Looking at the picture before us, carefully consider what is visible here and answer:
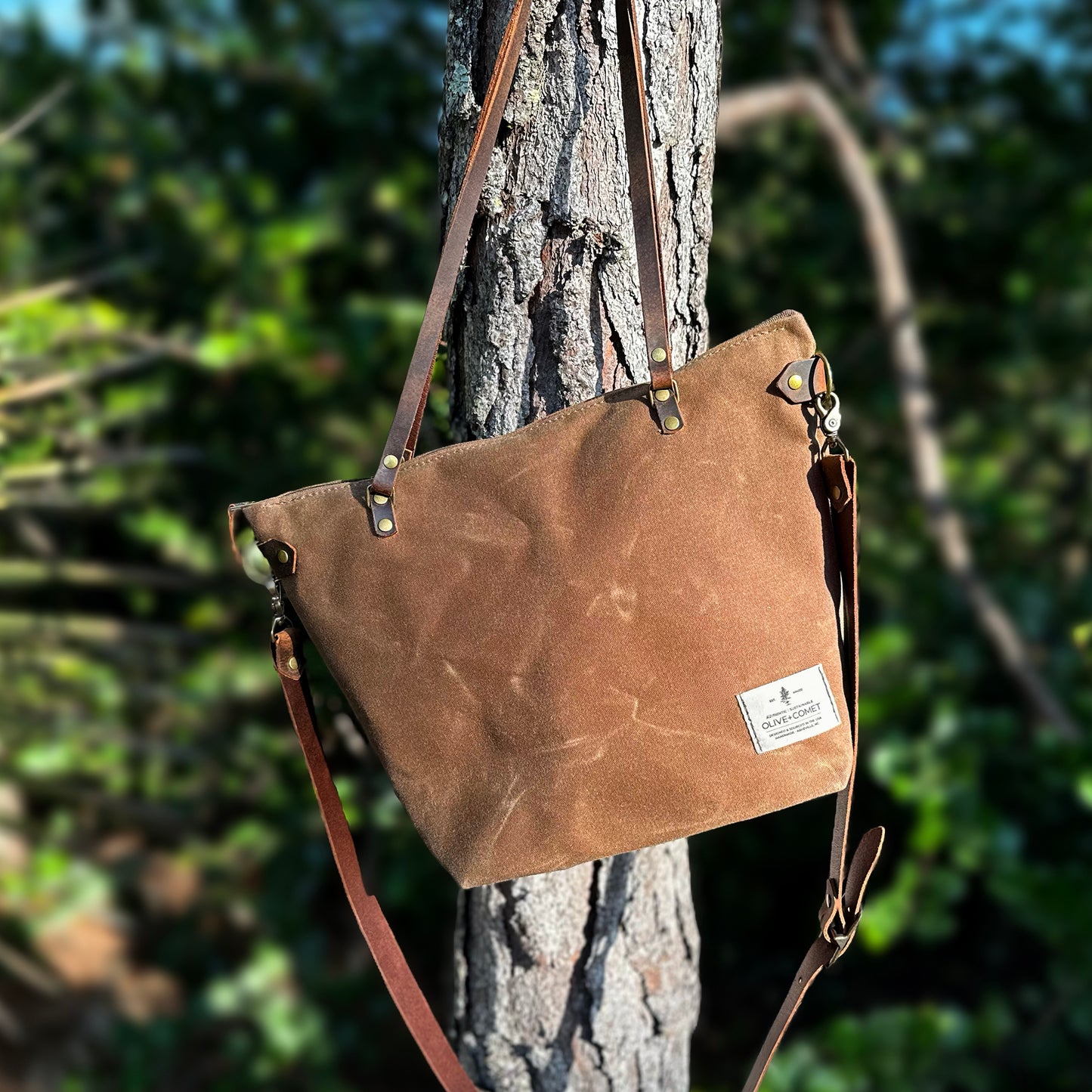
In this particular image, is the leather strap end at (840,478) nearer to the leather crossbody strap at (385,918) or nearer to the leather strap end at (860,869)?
→ the leather crossbody strap at (385,918)

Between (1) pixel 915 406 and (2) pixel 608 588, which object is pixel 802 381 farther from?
(1) pixel 915 406

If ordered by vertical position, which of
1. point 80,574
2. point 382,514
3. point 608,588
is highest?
point 80,574

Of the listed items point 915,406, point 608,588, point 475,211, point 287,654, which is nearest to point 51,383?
point 287,654

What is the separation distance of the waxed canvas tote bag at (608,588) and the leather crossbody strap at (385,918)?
58 mm

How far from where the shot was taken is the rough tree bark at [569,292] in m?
0.87

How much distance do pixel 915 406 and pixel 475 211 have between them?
1.45 meters

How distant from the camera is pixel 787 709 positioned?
835 millimetres

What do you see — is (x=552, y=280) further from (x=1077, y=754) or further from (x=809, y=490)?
(x=1077, y=754)

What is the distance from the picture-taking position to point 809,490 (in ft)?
2.71

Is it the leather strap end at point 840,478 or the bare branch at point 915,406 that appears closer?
the leather strap end at point 840,478

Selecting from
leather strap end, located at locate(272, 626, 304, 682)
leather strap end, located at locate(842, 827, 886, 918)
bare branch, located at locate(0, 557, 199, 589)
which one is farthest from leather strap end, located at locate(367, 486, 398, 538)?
bare branch, located at locate(0, 557, 199, 589)

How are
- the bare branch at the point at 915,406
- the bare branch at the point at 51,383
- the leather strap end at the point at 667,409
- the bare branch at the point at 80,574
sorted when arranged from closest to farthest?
1. the leather strap end at the point at 667,409
2. the bare branch at the point at 51,383
3. the bare branch at the point at 915,406
4. the bare branch at the point at 80,574

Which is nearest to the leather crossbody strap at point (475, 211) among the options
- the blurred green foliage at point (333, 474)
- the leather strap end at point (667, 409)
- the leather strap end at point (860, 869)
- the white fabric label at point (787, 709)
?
the leather strap end at point (667, 409)

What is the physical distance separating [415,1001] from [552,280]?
669mm
